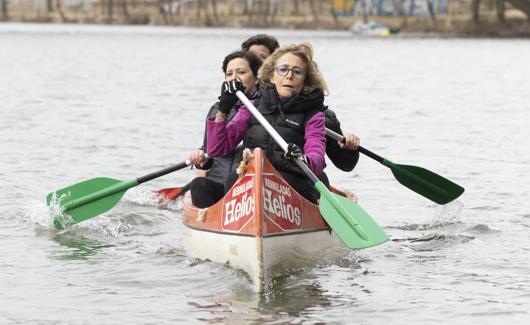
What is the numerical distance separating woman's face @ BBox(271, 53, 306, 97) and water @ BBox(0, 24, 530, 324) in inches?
56.0

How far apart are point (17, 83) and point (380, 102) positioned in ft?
37.7

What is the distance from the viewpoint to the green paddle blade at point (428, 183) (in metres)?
12.8

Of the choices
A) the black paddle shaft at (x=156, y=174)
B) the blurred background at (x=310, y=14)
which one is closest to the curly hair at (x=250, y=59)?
the black paddle shaft at (x=156, y=174)

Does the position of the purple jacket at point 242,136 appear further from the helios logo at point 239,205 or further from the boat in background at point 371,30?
the boat in background at point 371,30

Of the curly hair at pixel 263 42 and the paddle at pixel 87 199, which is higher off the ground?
the curly hair at pixel 263 42

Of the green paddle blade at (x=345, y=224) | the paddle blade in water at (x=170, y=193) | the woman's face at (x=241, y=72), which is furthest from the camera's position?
the paddle blade in water at (x=170, y=193)

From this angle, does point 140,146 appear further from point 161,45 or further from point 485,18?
point 485,18

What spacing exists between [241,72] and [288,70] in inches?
48.9

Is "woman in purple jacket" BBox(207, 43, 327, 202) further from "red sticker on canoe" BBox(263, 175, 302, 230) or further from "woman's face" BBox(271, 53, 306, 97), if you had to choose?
"red sticker on canoe" BBox(263, 175, 302, 230)

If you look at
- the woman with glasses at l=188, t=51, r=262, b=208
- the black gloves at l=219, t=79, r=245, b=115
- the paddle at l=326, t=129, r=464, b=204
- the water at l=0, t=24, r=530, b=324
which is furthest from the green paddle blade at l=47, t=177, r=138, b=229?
the paddle at l=326, t=129, r=464, b=204

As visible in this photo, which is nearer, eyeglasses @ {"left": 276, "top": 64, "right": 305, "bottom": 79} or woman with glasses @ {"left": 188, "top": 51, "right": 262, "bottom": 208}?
eyeglasses @ {"left": 276, "top": 64, "right": 305, "bottom": 79}

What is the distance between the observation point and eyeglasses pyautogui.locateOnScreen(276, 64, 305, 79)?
32.6 feet

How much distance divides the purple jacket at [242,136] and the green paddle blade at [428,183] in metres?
2.68

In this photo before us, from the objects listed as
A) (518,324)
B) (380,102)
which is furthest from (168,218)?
(380,102)
